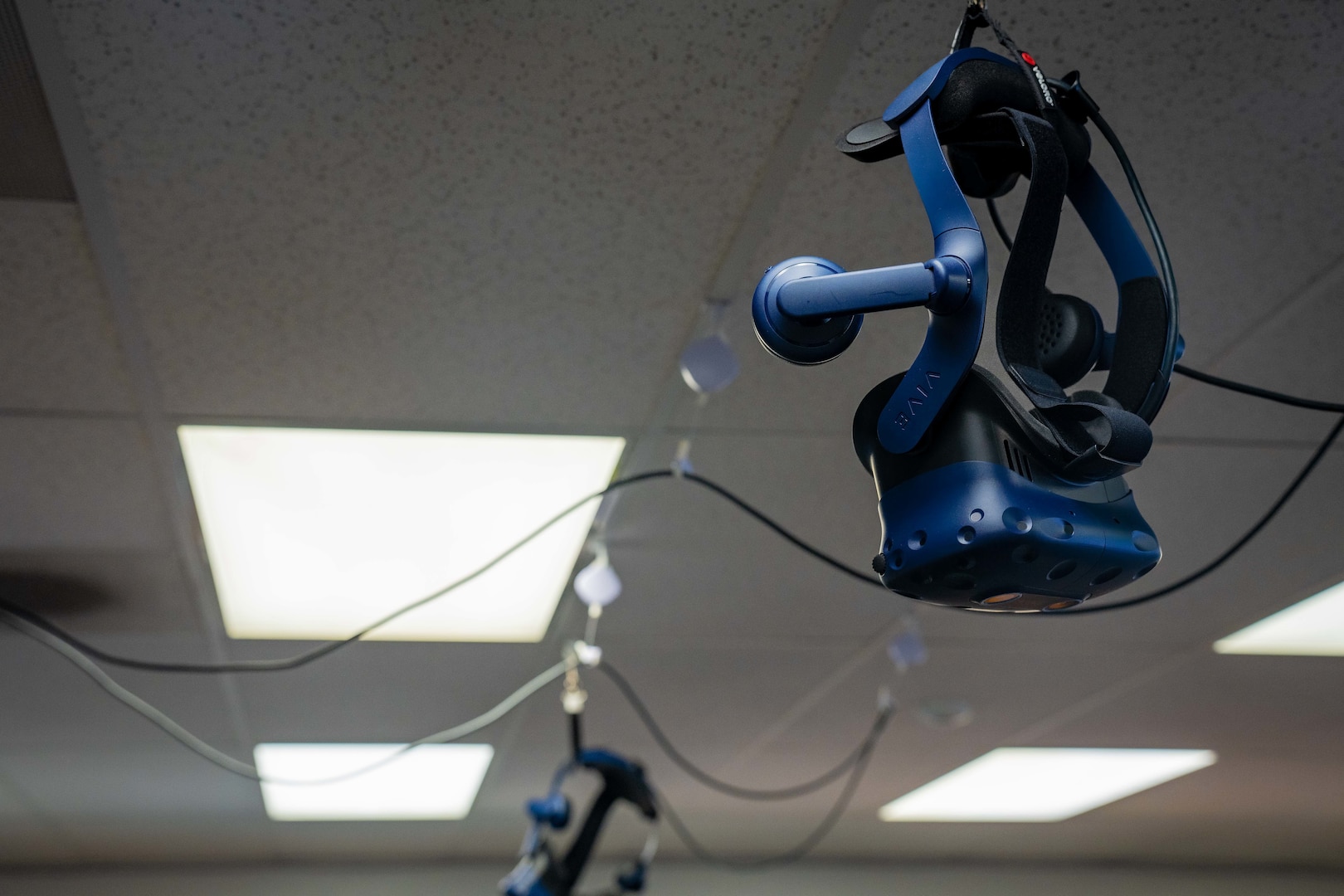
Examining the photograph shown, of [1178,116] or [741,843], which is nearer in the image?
[1178,116]

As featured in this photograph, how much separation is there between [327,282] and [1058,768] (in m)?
2.77

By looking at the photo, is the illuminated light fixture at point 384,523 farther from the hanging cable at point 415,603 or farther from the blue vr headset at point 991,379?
the blue vr headset at point 991,379

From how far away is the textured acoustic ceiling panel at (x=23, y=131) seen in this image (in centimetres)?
80

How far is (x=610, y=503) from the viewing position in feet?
5.08

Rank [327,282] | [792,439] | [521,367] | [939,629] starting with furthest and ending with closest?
[939,629]
[792,439]
[521,367]
[327,282]

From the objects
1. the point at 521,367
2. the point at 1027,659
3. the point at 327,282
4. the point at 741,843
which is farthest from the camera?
the point at 741,843

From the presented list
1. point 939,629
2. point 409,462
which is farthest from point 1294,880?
point 409,462

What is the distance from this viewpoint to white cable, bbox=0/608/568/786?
1.83m

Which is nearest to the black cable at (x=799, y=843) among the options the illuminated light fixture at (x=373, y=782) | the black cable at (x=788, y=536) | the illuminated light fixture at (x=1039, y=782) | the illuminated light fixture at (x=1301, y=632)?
the illuminated light fixture at (x=1039, y=782)

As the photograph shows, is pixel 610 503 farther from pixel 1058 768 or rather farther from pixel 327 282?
pixel 1058 768

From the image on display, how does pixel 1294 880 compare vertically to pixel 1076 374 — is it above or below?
above

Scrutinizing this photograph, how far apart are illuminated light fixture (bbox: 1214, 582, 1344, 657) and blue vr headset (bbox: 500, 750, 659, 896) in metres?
1.32

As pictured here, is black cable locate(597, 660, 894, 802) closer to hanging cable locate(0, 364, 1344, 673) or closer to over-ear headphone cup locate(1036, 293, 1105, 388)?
hanging cable locate(0, 364, 1344, 673)

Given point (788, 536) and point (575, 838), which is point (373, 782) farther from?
point (788, 536)
